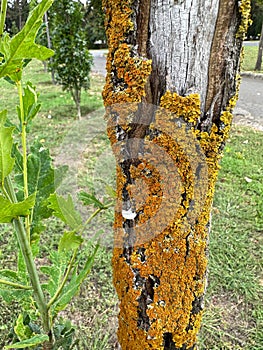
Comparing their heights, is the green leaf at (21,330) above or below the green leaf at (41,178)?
below

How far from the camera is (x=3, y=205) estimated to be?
714mm

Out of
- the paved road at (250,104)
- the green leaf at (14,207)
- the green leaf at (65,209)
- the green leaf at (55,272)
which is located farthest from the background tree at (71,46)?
the green leaf at (14,207)

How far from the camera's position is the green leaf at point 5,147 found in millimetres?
686

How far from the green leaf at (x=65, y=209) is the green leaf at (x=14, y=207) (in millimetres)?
89

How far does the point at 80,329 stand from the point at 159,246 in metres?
1.28

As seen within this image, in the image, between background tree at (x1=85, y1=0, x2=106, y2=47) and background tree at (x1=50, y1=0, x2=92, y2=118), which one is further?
background tree at (x1=50, y1=0, x2=92, y2=118)

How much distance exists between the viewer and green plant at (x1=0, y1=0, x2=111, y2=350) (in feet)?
2.06

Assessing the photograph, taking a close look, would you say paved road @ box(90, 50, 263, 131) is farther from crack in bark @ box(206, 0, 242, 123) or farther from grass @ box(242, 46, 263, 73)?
crack in bark @ box(206, 0, 242, 123)

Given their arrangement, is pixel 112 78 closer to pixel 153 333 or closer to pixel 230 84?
pixel 230 84

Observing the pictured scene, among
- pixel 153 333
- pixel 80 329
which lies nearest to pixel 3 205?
pixel 153 333

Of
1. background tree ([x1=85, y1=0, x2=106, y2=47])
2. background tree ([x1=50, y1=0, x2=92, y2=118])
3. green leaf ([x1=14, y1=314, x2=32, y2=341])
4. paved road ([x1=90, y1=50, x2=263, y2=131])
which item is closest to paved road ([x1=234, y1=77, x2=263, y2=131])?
paved road ([x1=90, y1=50, x2=263, y2=131])

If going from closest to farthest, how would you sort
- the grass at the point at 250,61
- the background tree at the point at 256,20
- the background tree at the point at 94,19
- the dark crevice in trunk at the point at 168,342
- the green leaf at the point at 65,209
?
the green leaf at the point at 65,209 → the dark crevice in trunk at the point at 168,342 → the background tree at the point at 94,19 → the grass at the point at 250,61 → the background tree at the point at 256,20

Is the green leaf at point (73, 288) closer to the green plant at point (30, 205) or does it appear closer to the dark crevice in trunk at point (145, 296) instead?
the green plant at point (30, 205)

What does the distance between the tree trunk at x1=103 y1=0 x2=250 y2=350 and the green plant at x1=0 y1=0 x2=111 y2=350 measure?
0.17 metres
